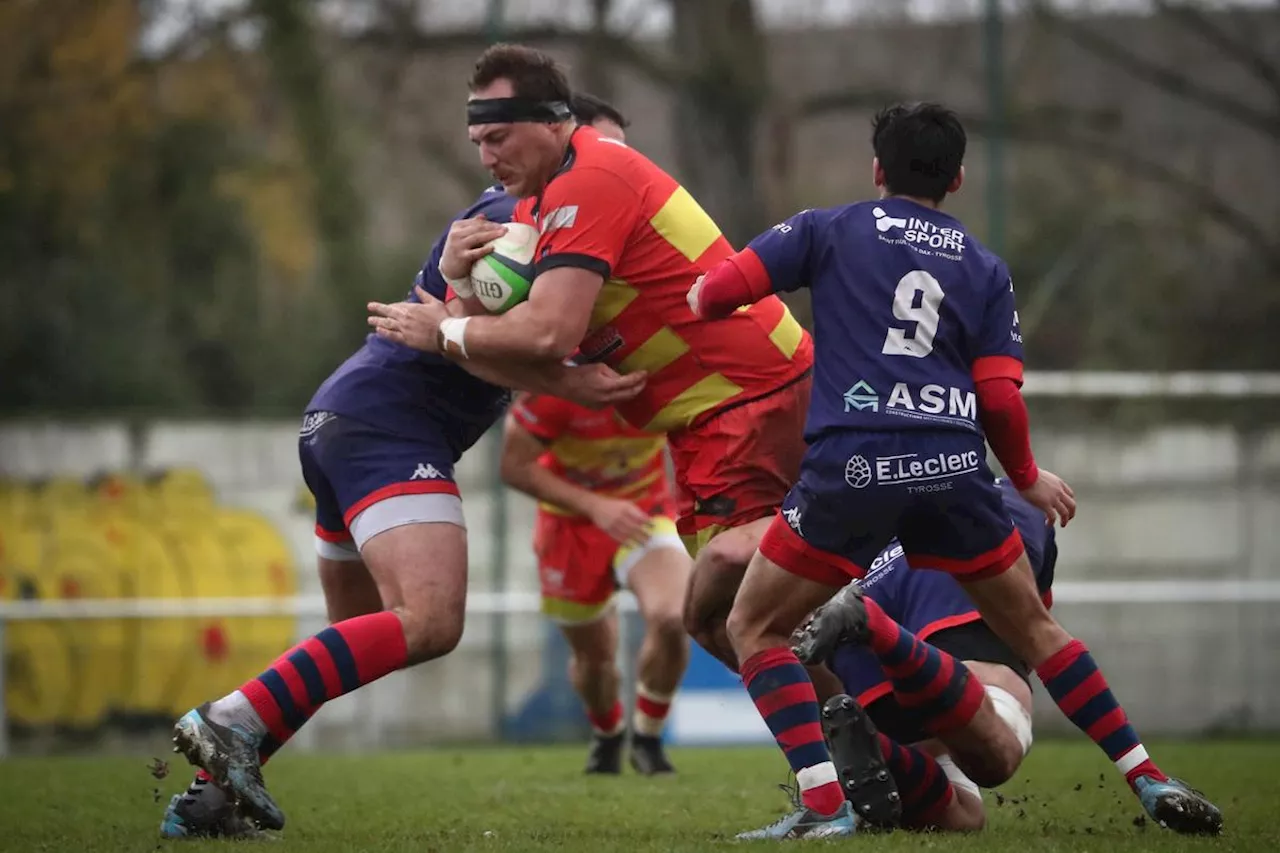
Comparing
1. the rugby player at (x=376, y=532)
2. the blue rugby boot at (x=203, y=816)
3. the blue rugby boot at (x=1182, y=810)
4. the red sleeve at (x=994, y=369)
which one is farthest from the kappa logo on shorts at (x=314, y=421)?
the blue rugby boot at (x=1182, y=810)

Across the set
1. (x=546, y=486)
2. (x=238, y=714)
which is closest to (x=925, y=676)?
(x=238, y=714)

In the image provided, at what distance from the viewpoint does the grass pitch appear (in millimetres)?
5145

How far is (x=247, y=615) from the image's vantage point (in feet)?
43.9

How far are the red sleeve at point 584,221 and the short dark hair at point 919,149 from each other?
2.73 ft

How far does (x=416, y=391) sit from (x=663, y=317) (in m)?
0.88

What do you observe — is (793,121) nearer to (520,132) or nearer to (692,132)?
(692,132)

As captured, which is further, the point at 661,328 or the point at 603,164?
the point at 661,328

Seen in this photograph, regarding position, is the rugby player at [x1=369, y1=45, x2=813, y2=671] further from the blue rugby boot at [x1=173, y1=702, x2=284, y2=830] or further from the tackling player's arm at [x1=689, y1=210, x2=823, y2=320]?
the blue rugby boot at [x1=173, y1=702, x2=284, y2=830]

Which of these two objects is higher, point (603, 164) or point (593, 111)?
point (593, 111)

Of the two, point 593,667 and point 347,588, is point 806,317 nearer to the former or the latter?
point 593,667

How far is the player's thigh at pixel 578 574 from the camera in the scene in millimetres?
8891

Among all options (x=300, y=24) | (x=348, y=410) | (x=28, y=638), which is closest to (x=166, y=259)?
(x=300, y=24)

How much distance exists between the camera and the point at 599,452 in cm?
884

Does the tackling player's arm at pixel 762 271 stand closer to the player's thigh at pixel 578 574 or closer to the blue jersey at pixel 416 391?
the blue jersey at pixel 416 391
